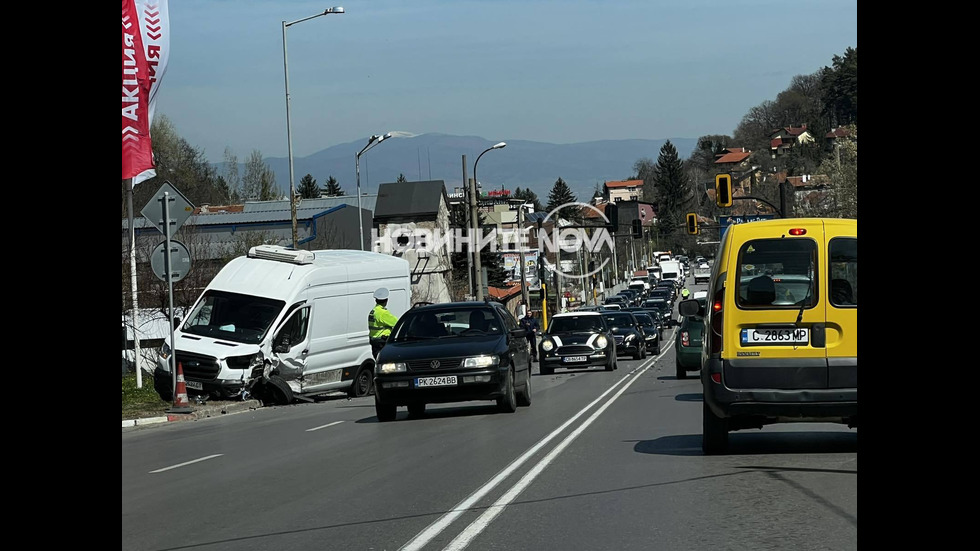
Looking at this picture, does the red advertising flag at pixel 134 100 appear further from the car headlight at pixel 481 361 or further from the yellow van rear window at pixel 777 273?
the yellow van rear window at pixel 777 273

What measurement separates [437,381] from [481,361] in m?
0.67

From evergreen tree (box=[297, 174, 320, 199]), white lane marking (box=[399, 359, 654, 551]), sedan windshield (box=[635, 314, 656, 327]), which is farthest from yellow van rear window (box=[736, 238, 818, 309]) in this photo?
evergreen tree (box=[297, 174, 320, 199])

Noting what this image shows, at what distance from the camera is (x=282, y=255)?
78.1 feet

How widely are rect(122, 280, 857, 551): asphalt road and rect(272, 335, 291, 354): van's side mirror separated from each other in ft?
19.9

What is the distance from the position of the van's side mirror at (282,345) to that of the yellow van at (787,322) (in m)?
14.0

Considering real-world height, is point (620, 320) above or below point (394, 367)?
below

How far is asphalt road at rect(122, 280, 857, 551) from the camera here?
711cm

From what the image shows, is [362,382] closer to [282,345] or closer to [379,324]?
[282,345]

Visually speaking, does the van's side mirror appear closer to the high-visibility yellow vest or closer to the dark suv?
the high-visibility yellow vest

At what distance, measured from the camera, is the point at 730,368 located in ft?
33.3

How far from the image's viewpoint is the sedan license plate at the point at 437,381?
1641 centimetres

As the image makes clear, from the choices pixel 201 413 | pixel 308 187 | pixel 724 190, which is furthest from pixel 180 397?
pixel 308 187

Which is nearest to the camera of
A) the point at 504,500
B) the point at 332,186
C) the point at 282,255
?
the point at 504,500
